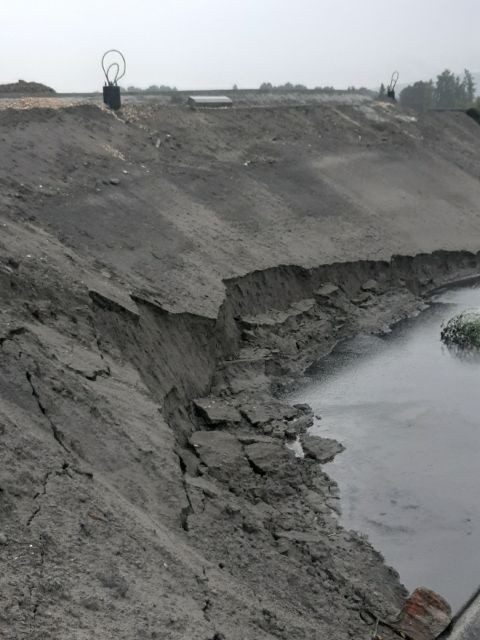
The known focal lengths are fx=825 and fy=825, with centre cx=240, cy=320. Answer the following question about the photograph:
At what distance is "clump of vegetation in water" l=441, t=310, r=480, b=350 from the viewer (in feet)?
63.1

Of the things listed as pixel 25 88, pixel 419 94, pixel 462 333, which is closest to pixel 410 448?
pixel 462 333

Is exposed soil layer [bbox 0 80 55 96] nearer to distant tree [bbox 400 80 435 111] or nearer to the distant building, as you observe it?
the distant building

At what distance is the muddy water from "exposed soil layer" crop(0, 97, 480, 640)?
1.62ft

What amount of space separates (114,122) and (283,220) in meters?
5.64

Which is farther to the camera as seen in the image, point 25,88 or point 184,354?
point 25,88

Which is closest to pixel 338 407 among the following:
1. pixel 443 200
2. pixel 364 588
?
pixel 364 588

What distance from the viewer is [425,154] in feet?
105

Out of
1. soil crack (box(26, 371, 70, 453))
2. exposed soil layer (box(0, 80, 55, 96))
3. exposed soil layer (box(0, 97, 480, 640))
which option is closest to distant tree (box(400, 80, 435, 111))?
exposed soil layer (box(0, 97, 480, 640))

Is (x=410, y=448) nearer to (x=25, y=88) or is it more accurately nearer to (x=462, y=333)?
(x=462, y=333)

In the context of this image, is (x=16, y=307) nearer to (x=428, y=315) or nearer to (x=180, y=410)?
(x=180, y=410)

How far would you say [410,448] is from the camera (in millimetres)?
13820

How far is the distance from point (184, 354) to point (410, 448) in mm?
4278

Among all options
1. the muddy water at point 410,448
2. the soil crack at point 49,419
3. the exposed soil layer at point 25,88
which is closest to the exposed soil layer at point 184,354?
the soil crack at point 49,419

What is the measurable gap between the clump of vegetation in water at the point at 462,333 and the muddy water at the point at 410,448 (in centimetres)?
31
